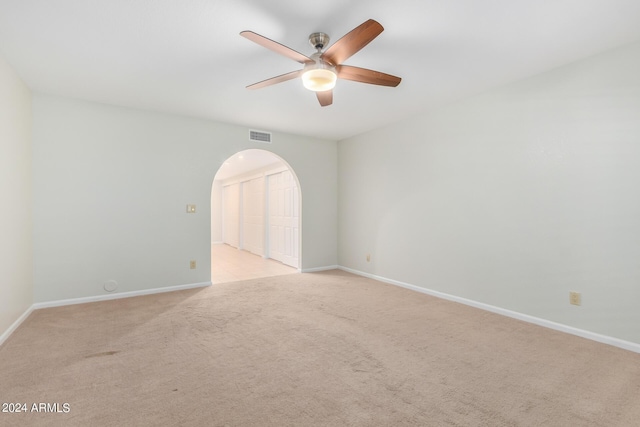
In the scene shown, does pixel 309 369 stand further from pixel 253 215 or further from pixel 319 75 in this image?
pixel 253 215

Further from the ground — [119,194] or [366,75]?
[366,75]

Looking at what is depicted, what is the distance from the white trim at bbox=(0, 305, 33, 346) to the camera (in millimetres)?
2471

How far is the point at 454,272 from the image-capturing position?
3646 mm

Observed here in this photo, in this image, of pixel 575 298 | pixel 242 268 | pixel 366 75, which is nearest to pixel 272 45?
pixel 366 75

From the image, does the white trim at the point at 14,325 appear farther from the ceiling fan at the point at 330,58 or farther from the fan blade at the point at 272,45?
the fan blade at the point at 272,45

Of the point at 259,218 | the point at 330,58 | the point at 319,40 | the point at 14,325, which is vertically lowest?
the point at 14,325

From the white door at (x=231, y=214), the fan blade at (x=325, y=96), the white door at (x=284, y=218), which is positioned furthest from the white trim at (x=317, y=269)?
the white door at (x=231, y=214)

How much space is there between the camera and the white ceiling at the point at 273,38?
6.43 feet

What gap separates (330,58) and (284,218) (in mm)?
4477

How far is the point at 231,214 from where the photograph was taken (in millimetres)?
9336

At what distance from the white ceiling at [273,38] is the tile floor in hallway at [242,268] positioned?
282 centimetres

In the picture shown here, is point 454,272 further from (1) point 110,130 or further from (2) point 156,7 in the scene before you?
(1) point 110,130

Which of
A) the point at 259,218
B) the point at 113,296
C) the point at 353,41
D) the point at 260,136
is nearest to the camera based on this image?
the point at 353,41

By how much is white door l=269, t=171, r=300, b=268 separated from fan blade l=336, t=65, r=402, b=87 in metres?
3.47
